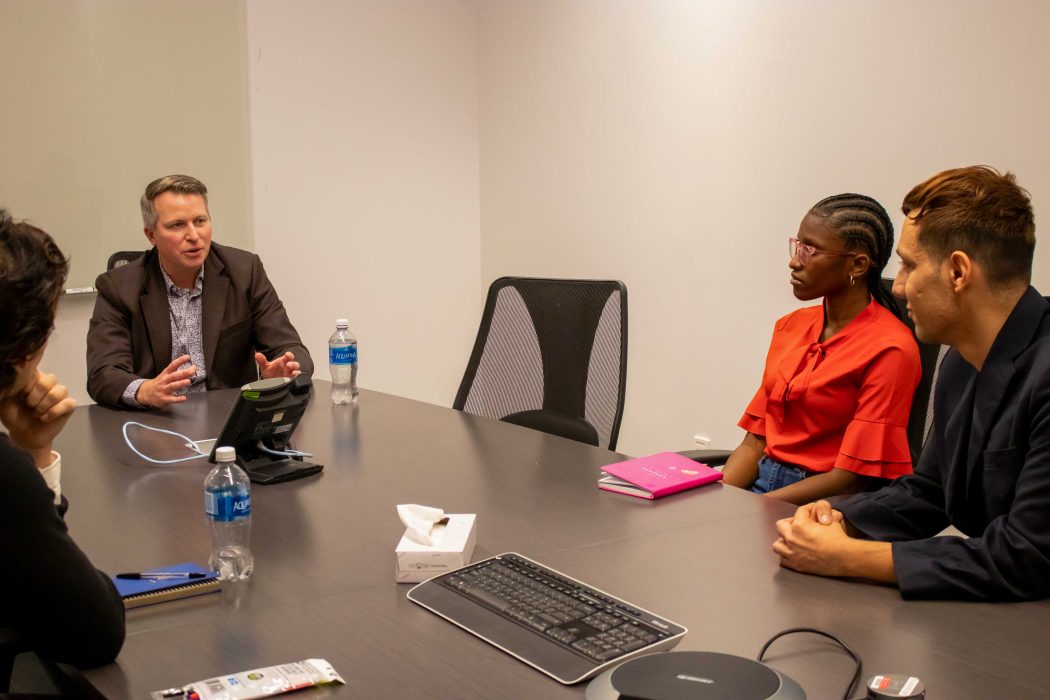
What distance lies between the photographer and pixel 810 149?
360 cm

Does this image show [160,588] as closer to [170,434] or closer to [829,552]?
[829,552]

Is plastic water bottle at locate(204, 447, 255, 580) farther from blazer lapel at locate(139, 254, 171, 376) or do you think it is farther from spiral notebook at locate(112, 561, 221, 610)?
blazer lapel at locate(139, 254, 171, 376)

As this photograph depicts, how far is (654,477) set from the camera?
200cm

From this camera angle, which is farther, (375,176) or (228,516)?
(375,176)

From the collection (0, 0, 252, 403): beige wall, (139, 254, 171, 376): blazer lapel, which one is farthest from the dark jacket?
(0, 0, 252, 403): beige wall

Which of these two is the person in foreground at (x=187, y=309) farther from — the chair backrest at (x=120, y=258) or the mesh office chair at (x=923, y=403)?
the mesh office chair at (x=923, y=403)

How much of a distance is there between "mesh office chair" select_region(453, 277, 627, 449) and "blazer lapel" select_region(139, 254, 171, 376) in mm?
934

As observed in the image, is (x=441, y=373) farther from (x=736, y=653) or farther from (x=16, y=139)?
(x=736, y=653)

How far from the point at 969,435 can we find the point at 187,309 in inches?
95.2

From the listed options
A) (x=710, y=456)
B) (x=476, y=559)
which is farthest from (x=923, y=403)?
(x=476, y=559)

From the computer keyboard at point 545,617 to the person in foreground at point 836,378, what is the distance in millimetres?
1046

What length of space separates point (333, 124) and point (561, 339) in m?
2.35

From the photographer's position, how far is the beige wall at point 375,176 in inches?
184

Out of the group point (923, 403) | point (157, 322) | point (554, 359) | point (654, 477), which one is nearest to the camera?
point (654, 477)
